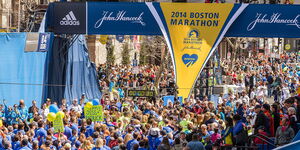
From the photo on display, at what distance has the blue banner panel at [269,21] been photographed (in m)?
24.6

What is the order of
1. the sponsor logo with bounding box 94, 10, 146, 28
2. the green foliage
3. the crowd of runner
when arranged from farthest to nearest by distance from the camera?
the green foliage, the sponsor logo with bounding box 94, 10, 146, 28, the crowd of runner

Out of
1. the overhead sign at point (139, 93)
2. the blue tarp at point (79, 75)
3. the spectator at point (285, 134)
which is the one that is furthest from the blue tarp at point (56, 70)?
the spectator at point (285, 134)

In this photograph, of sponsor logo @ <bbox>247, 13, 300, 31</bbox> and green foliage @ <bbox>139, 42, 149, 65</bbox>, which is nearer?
sponsor logo @ <bbox>247, 13, 300, 31</bbox>

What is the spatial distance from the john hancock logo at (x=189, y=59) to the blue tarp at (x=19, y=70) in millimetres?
5504

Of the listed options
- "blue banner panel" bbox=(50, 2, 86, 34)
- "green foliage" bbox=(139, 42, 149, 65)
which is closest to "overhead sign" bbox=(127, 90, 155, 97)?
"blue banner panel" bbox=(50, 2, 86, 34)

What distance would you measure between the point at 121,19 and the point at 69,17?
1953 millimetres

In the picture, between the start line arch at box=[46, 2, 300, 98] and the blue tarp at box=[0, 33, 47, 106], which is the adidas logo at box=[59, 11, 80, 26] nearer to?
the start line arch at box=[46, 2, 300, 98]

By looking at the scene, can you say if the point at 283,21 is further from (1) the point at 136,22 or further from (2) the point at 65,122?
(2) the point at 65,122

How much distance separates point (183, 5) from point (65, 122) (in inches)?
388

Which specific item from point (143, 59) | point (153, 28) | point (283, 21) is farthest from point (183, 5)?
point (143, 59)

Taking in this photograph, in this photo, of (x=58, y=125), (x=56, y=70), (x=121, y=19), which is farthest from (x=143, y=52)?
(x=58, y=125)

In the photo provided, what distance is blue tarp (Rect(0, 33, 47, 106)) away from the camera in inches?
996

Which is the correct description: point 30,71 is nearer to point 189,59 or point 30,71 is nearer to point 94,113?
point 189,59

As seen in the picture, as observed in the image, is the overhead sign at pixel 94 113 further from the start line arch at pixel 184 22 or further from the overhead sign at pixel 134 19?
the overhead sign at pixel 134 19
